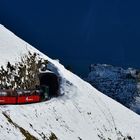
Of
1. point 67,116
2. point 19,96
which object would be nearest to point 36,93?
point 67,116

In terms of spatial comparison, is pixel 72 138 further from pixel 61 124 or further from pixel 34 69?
pixel 34 69

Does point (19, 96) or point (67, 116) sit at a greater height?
point (19, 96)

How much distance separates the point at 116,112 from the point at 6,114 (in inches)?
1445

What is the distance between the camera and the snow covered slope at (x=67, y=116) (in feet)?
242

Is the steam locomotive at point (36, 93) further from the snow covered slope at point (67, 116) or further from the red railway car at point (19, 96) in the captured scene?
the snow covered slope at point (67, 116)

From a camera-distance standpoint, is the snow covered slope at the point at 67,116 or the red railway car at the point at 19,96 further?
the red railway car at the point at 19,96

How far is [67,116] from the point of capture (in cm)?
9062

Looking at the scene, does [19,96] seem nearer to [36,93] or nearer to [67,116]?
[36,93]

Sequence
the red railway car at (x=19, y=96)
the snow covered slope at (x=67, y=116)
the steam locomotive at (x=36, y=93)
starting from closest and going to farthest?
the snow covered slope at (x=67, y=116) < the red railway car at (x=19, y=96) < the steam locomotive at (x=36, y=93)

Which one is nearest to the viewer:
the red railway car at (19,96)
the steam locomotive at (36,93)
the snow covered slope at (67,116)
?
the snow covered slope at (67,116)

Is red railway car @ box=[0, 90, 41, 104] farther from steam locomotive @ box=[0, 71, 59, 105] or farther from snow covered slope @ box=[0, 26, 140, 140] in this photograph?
snow covered slope @ box=[0, 26, 140, 140]

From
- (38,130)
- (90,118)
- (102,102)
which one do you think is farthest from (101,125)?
(38,130)

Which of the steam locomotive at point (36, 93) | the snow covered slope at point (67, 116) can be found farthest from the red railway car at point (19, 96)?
the snow covered slope at point (67, 116)

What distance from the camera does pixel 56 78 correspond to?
104250mm
